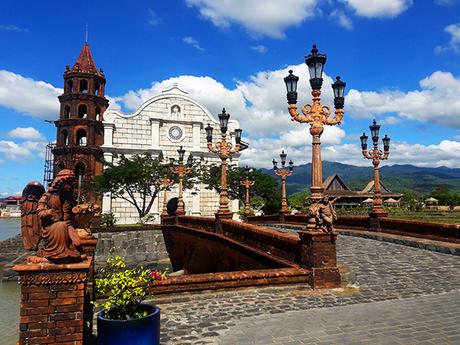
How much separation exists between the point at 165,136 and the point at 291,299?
36596mm

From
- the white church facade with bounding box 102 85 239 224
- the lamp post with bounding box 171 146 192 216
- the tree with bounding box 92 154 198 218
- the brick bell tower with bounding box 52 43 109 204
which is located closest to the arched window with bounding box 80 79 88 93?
the brick bell tower with bounding box 52 43 109 204

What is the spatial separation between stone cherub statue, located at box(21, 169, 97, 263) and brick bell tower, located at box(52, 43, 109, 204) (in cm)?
3995

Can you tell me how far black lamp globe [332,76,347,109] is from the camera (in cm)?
957

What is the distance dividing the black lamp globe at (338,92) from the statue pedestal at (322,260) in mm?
3514

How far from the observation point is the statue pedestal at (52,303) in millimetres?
3900

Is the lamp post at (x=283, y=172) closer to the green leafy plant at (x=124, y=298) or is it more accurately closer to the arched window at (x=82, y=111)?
the green leafy plant at (x=124, y=298)

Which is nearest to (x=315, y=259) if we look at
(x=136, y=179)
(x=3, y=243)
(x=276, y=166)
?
(x=276, y=166)

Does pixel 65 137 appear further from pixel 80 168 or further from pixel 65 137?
pixel 80 168

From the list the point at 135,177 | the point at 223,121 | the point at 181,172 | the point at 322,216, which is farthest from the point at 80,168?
the point at 322,216

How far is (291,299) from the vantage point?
7.04 metres

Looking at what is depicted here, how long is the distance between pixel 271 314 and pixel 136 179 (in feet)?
94.4

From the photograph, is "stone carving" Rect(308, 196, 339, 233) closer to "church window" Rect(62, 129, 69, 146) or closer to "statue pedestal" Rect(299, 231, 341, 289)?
"statue pedestal" Rect(299, 231, 341, 289)

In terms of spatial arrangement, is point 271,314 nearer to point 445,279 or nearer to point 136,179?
point 445,279

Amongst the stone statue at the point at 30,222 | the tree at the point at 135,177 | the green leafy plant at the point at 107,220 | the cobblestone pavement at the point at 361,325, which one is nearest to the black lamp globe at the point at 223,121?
the cobblestone pavement at the point at 361,325
